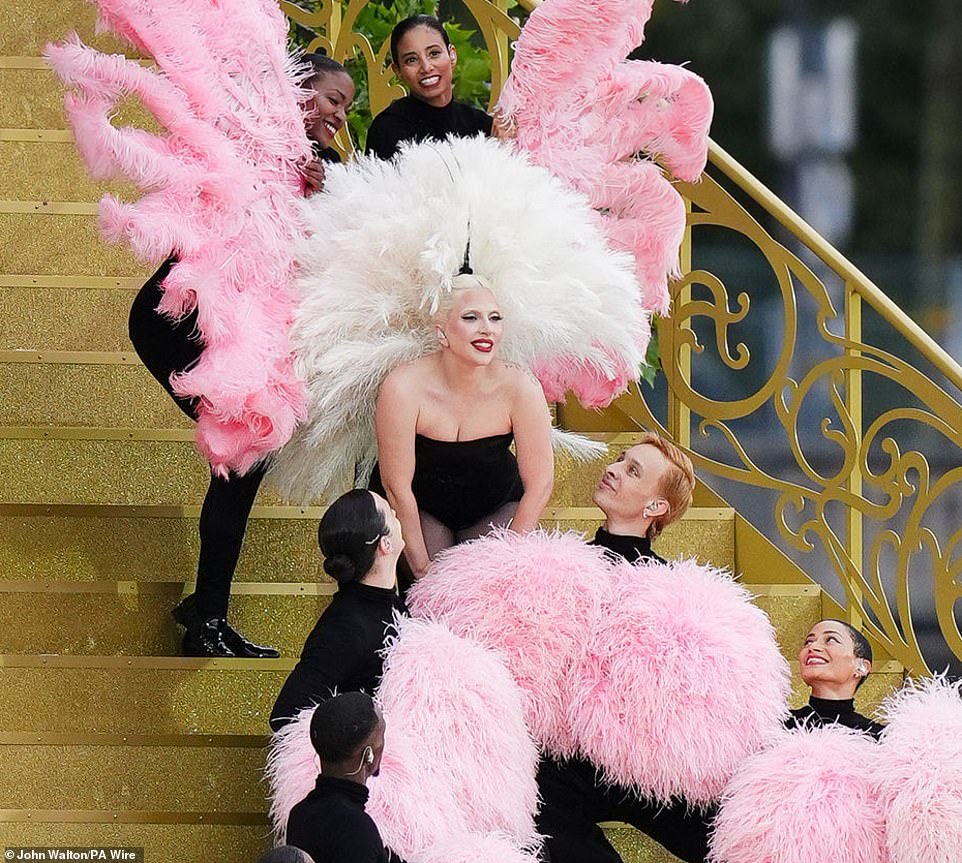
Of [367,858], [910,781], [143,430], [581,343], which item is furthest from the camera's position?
[143,430]

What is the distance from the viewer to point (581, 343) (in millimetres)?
3059

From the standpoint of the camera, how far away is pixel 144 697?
3316mm

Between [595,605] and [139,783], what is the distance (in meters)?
1.01

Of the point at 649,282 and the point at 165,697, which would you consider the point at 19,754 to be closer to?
the point at 165,697

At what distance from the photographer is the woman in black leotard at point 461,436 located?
2.92 m

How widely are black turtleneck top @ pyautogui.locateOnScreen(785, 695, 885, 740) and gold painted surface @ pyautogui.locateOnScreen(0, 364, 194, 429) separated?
1.88m

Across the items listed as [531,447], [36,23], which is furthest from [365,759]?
[36,23]

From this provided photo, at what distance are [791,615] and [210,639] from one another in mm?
1438

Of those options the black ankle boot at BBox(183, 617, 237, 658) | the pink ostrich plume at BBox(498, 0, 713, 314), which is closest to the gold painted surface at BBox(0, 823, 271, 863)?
the black ankle boot at BBox(183, 617, 237, 658)

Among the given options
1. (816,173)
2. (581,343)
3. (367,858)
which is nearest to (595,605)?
(581,343)

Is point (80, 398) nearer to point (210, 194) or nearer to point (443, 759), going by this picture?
point (210, 194)

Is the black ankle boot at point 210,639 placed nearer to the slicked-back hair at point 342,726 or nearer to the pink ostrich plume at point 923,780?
the slicked-back hair at point 342,726

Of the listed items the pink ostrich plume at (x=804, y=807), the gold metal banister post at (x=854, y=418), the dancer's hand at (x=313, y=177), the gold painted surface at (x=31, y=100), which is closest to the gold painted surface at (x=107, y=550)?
the dancer's hand at (x=313, y=177)

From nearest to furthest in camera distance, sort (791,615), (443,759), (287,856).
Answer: (287,856), (443,759), (791,615)
